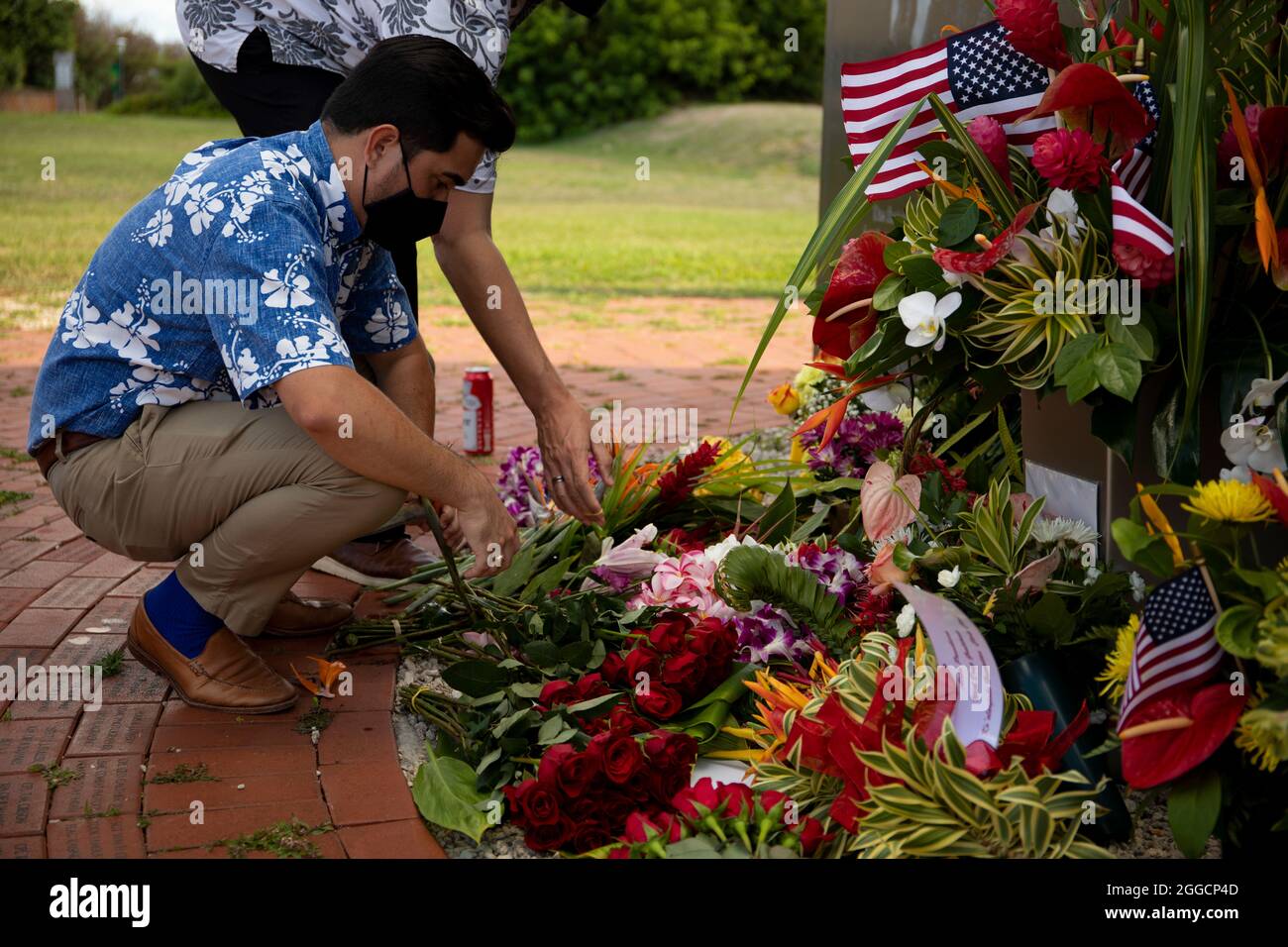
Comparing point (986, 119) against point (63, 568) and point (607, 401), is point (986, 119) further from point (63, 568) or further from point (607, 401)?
point (607, 401)

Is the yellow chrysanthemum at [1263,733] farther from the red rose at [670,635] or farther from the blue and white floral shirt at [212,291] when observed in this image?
the blue and white floral shirt at [212,291]

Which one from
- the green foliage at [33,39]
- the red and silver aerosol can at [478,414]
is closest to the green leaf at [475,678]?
the red and silver aerosol can at [478,414]

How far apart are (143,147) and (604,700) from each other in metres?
20.2

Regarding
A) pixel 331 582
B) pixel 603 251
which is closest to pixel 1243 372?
pixel 331 582

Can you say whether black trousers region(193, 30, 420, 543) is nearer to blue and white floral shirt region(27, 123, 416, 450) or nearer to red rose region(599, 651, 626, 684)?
blue and white floral shirt region(27, 123, 416, 450)

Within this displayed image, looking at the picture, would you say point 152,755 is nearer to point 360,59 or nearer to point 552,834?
point 552,834

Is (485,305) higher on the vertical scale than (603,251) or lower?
higher

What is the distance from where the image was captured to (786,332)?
785 cm

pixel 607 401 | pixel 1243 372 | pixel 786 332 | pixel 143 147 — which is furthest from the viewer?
pixel 143 147

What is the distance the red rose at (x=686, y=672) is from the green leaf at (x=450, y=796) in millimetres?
371

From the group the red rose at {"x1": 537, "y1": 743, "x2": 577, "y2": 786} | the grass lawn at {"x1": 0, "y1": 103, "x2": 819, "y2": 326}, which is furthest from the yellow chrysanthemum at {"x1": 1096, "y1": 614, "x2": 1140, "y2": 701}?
the grass lawn at {"x1": 0, "y1": 103, "x2": 819, "y2": 326}

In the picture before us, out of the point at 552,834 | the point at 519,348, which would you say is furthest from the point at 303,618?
the point at 552,834

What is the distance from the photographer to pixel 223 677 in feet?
8.13

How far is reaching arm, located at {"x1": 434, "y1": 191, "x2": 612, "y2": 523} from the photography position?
2.69 m
